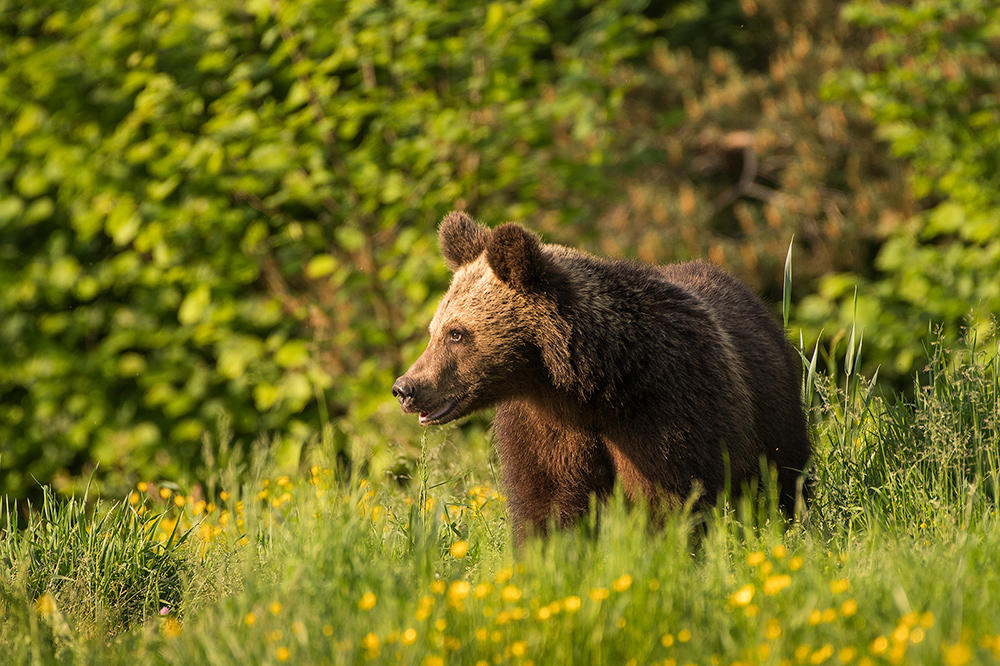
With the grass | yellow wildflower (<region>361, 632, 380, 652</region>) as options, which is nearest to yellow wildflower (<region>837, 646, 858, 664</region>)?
the grass

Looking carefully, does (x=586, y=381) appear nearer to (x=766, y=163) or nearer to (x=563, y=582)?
(x=563, y=582)

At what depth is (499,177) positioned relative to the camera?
6281 millimetres

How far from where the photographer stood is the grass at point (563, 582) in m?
2.13

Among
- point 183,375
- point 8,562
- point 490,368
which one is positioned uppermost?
point 490,368

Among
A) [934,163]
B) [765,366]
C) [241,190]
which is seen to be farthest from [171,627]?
[934,163]

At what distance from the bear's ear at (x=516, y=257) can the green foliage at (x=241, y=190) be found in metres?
2.36

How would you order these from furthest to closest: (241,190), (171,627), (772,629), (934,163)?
(934,163) < (241,190) < (171,627) < (772,629)

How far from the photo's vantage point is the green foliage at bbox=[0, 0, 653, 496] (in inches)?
239

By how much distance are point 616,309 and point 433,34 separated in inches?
152

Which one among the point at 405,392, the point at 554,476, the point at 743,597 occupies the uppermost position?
the point at 743,597

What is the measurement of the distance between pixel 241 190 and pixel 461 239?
2.89 m

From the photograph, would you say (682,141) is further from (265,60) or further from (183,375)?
(183,375)

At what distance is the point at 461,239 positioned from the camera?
3910 millimetres

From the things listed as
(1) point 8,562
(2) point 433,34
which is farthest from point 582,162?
(1) point 8,562
